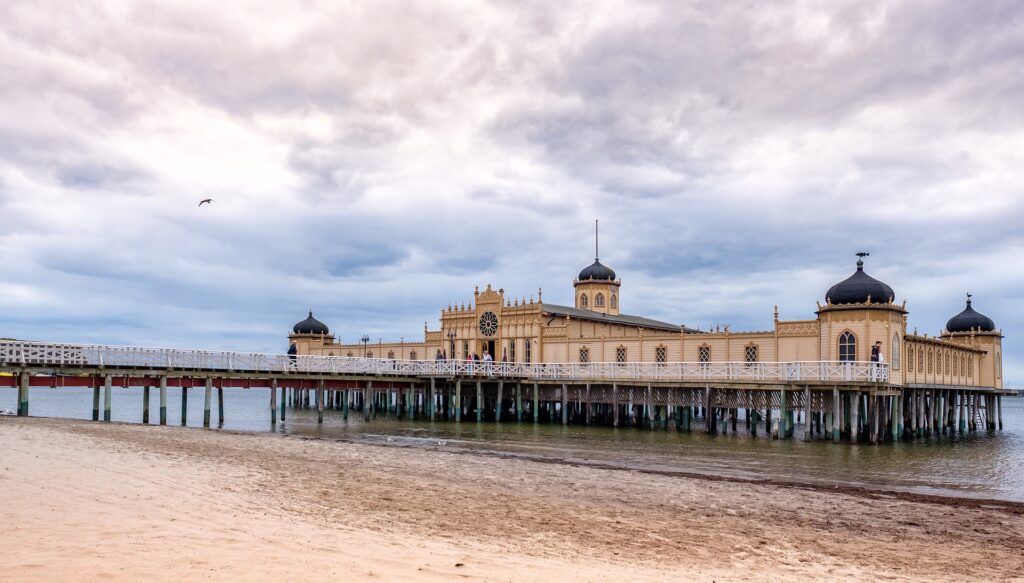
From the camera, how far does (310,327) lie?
232ft

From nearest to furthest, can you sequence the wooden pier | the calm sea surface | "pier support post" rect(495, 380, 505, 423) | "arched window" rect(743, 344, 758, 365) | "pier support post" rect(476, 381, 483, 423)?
the calm sea surface → the wooden pier → "arched window" rect(743, 344, 758, 365) → "pier support post" rect(476, 381, 483, 423) → "pier support post" rect(495, 380, 505, 423)

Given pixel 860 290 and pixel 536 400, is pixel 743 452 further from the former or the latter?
pixel 536 400

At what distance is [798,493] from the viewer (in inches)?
722

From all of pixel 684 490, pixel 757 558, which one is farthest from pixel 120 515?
pixel 684 490

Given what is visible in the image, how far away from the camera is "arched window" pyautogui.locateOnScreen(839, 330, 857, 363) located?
3809 cm

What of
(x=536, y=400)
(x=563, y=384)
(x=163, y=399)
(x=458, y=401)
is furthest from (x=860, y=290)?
(x=163, y=399)

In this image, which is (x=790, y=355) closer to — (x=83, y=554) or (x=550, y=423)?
(x=550, y=423)

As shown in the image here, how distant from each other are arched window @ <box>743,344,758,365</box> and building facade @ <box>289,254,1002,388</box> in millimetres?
51

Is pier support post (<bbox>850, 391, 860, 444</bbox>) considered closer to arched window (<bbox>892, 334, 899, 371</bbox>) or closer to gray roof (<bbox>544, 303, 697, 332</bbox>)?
arched window (<bbox>892, 334, 899, 371</bbox>)

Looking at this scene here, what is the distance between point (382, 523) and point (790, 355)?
107ft

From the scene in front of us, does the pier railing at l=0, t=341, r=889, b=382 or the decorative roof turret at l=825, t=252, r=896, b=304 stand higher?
the decorative roof turret at l=825, t=252, r=896, b=304

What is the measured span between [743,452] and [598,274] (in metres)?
30.7

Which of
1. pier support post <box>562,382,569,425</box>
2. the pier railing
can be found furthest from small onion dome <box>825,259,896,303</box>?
pier support post <box>562,382,569,425</box>

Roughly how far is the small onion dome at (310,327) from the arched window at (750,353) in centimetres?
3910
